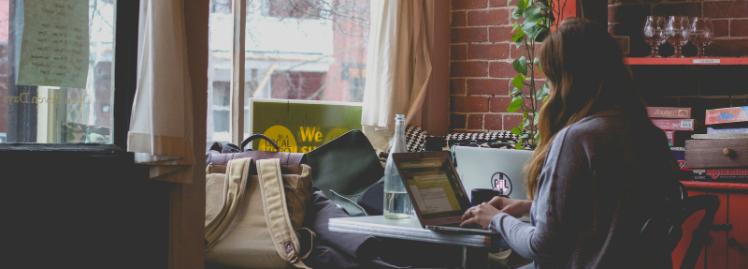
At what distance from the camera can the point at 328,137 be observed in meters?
4.20

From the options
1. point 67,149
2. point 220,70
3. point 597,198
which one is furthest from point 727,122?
point 67,149

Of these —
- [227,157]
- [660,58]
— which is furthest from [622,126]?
[660,58]

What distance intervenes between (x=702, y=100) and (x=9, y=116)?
281 centimetres

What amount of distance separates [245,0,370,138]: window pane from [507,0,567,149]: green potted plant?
74cm

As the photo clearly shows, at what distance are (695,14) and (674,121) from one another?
536 mm

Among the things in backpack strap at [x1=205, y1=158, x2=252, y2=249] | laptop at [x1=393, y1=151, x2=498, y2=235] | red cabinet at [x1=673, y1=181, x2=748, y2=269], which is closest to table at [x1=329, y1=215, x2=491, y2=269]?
laptop at [x1=393, y1=151, x2=498, y2=235]

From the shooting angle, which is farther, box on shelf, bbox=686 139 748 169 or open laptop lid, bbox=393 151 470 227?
box on shelf, bbox=686 139 748 169

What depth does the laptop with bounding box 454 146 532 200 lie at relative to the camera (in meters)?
2.55

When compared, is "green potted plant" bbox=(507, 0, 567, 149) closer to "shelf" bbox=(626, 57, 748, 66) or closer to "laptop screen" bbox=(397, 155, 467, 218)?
"shelf" bbox=(626, 57, 748, 66)

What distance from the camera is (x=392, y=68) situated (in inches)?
167

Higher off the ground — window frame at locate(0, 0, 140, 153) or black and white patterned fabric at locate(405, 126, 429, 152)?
window frame at locate(0, 0, 140, 153)

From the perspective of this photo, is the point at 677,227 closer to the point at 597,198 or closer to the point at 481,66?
the point at 597,198

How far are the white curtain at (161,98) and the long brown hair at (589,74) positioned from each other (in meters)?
1.03

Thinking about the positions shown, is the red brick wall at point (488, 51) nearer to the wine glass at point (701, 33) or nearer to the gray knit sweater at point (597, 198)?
the wine glass at point (701, 33)
